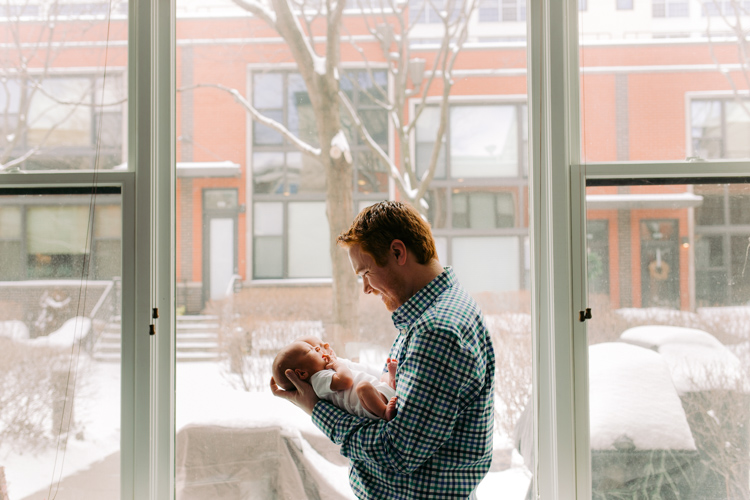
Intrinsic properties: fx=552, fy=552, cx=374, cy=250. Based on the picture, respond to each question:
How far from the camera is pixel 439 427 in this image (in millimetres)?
1113

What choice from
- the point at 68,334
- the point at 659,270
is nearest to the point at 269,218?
the point at 68,334

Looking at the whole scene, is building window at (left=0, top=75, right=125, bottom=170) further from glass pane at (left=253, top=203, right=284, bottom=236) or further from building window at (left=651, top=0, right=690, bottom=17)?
building window at (left=651, top=0, right=690, bottom=17)

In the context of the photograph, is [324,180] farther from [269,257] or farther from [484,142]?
[484,142]

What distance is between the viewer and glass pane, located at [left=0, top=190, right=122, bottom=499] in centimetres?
179

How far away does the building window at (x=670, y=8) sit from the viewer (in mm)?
1822

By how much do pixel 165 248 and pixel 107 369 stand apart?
44 cm

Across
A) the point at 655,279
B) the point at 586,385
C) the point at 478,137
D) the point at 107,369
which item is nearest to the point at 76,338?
the point at 107,369

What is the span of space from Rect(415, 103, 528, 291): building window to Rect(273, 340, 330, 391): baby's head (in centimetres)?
63

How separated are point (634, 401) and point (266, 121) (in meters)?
1.52

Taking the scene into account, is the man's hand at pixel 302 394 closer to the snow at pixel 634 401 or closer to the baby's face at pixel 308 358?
the baby's face at pixel 308 358

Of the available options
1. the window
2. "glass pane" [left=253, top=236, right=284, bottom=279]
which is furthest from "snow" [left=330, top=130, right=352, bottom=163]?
the window

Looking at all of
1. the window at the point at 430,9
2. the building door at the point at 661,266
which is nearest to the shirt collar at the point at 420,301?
the building door at the point at 661,266

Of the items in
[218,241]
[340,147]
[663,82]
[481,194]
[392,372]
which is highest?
[663,82]

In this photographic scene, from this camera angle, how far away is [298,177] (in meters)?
1.87
